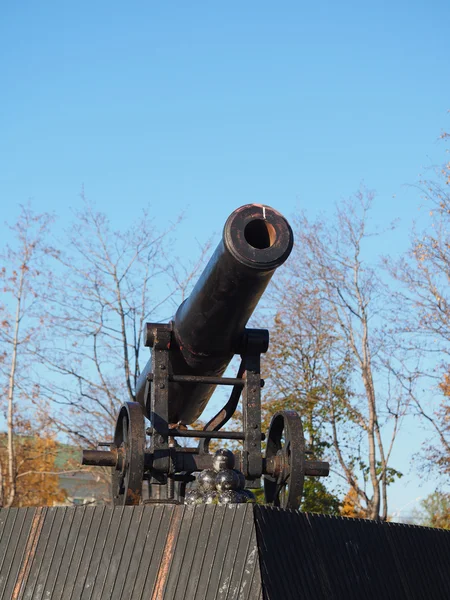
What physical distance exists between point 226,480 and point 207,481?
0.12 meters

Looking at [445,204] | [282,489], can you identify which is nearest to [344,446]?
[445,204]

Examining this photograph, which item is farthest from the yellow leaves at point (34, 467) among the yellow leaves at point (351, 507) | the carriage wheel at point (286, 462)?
the carriage wheel at point (286, 462)

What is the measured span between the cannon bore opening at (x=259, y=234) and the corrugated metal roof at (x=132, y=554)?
189 cm

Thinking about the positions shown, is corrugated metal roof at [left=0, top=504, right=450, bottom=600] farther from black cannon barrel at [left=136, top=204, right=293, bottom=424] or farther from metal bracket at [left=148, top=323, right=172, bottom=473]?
black cannon barrel at [left=136, top=204, right=293, bottom=424]

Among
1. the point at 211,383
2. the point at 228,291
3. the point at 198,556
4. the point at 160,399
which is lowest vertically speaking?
the point at 198,556

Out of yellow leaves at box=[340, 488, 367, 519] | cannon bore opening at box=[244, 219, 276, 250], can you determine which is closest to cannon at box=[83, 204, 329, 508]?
cannon bore opening at box=[244, 219, 276, 250]

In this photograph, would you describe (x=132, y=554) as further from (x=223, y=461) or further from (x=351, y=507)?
(x=351, y=507)

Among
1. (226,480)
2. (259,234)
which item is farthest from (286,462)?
(259,234)

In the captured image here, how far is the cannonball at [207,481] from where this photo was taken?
5328mm

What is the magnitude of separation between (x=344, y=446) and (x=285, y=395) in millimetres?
1736

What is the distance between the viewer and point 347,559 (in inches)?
176

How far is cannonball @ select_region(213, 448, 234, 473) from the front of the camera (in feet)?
18.1

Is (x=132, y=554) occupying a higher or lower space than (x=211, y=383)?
lower

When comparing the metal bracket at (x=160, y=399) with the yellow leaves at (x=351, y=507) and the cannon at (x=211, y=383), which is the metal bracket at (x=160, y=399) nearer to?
the cannon at (x=211, y=383)
